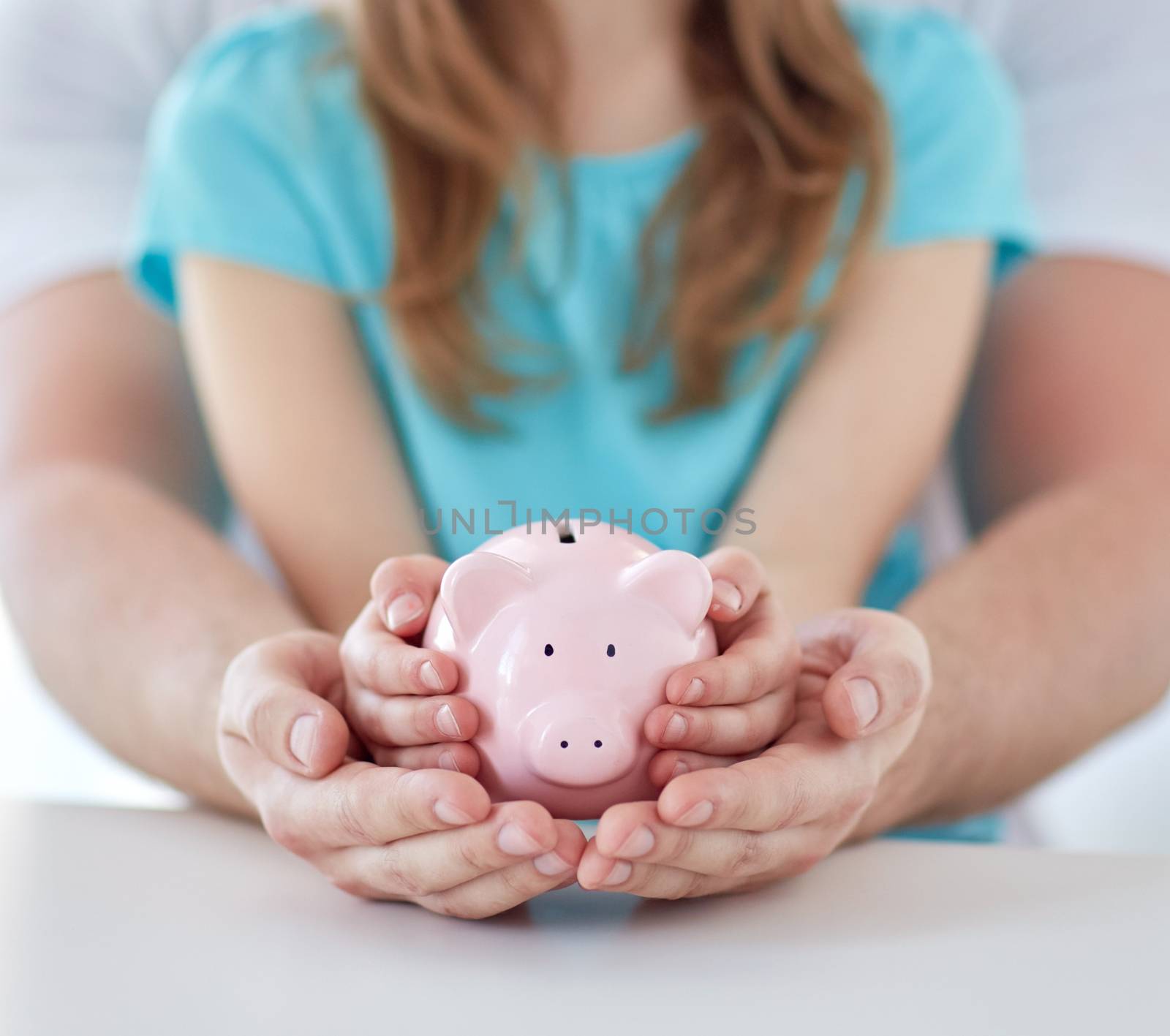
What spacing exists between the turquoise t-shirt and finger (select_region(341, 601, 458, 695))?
1.26ft

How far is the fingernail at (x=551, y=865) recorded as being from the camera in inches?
18.0

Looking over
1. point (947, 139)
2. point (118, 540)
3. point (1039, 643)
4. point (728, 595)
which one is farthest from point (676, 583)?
A: point (947, 139)

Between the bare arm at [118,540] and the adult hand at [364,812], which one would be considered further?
the bare arm at [118,540]

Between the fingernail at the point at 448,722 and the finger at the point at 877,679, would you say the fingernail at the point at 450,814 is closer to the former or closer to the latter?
the fingernail at the point at 448,722

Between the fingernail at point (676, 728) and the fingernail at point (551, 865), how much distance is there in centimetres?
7

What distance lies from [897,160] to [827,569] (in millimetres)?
419

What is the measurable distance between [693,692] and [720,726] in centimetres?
2

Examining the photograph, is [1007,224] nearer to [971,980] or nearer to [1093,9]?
[1093,9]

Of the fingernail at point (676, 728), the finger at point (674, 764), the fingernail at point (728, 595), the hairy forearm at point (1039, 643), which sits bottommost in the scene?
the finger at point (674, 764)

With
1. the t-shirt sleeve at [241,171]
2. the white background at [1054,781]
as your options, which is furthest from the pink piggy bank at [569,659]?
the white background at [1054,781]

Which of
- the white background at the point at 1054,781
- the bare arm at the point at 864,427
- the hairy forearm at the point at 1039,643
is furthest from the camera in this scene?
the white background at the point at 1054,781

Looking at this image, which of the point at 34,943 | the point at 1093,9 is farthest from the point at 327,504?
the point at 1093,9

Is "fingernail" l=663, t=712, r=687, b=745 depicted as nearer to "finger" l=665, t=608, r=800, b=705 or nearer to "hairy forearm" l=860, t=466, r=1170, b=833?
"finger" l=665, t=608, r=800, b=705

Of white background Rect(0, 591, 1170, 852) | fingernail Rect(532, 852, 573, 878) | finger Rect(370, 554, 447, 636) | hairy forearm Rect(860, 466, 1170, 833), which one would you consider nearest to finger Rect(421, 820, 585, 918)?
fingernail Rect(532, 852, 573, 878)
